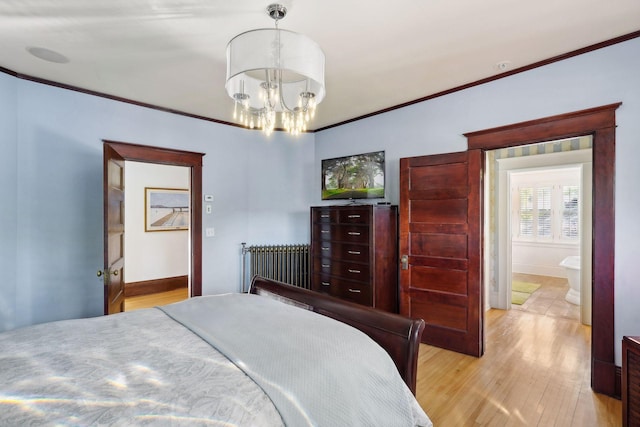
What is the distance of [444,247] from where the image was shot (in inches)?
124

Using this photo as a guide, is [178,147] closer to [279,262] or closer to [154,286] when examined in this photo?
[279,262]

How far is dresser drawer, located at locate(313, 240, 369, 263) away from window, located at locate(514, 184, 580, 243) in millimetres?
5096

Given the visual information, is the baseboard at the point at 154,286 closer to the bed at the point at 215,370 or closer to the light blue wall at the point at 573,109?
the bed at the point at 215,370

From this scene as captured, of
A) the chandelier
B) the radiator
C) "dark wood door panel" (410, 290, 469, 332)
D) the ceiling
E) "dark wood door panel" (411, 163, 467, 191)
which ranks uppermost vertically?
the ceiling

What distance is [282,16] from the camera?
1.97 metres

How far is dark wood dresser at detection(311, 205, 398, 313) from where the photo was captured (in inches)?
133

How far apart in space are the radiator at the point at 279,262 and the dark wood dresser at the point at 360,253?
60cm

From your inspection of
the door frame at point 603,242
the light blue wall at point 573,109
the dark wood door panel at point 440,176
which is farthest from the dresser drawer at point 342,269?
the door frame at point 603,242

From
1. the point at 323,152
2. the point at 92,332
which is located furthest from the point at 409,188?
the point at 92,332

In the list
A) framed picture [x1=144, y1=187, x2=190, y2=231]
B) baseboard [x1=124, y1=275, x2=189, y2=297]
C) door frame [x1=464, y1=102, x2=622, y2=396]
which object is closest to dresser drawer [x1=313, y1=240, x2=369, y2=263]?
door frame [x1=464, y1=102, x2=622, y2=396]

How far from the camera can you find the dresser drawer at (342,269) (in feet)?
11.3

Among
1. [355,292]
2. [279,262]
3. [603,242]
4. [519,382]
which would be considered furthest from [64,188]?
[603,242]

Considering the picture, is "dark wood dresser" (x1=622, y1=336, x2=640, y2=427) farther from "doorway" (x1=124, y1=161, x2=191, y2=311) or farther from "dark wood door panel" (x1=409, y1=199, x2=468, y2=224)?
"doorway" (x1=124, y1=161, x2=191, y2=311)

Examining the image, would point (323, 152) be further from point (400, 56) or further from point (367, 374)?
point (367, 374)
